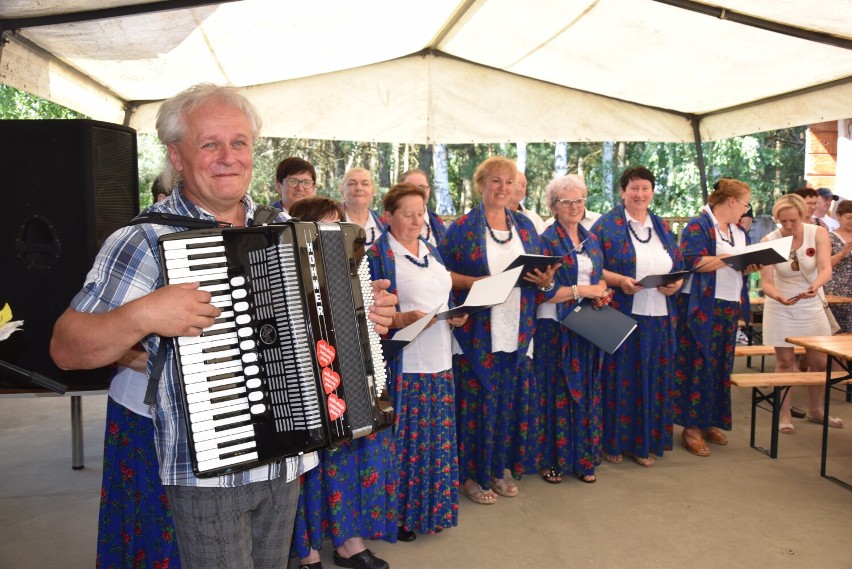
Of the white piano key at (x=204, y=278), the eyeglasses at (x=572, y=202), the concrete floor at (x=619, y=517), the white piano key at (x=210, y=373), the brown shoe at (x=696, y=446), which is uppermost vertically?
the eyeglasses at (x=572, y=202)

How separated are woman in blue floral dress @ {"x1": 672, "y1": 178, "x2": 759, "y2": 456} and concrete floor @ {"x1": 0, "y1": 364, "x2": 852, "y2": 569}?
10.9 inches

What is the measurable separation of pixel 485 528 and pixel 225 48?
3672 millimetres

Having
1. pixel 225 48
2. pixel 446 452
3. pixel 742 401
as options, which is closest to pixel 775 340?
pixel 742 401

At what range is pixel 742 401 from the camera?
241 inches

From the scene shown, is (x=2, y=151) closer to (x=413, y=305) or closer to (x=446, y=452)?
(x=413, y=305)

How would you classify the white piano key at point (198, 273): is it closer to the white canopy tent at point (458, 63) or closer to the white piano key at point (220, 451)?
the white piano key at point (220, 451)

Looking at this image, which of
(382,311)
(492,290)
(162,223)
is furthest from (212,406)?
(492,290)

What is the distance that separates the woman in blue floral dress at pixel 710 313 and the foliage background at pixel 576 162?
A: 11.0 m

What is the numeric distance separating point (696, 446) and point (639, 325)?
101 cm

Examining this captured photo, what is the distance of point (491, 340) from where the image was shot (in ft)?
12.4

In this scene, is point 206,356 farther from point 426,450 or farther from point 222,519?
point 426,450

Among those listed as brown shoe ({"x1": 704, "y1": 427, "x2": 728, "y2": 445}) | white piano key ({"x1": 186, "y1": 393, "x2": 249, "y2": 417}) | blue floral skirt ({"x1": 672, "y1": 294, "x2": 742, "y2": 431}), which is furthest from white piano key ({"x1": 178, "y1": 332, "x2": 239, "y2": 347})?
brown shoe ({"x1": 704, "y1": 427, "x2": 728, "y2": 445})

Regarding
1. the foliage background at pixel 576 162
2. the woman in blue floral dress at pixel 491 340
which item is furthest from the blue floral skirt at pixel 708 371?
the foliage background at pixel 576 162

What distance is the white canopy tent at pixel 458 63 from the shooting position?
413 cm
